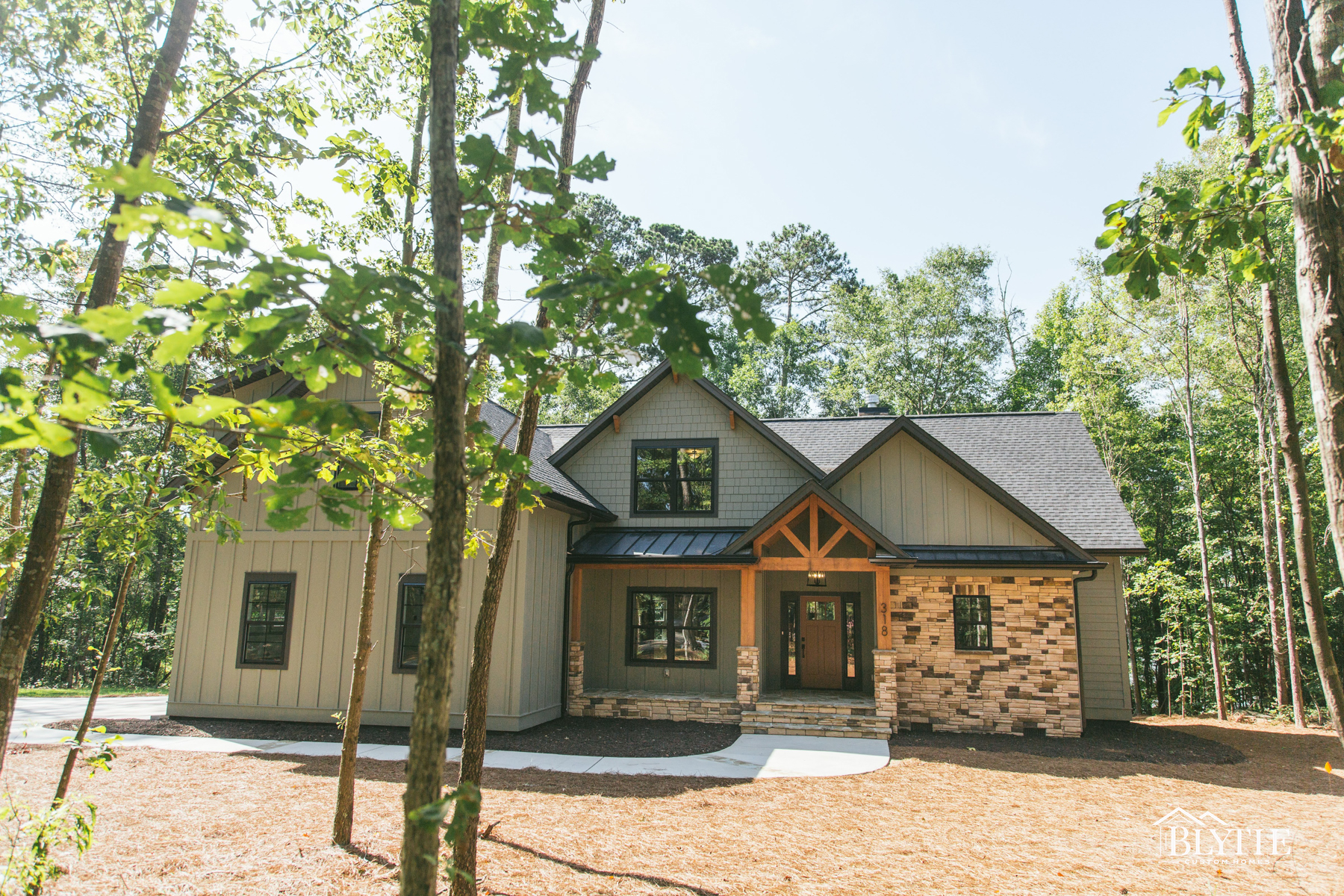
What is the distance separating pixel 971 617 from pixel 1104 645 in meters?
2.72

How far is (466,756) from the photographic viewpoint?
4.57 m

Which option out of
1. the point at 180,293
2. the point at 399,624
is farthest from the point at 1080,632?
the point at 180,293

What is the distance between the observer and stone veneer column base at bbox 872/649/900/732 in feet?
36.6

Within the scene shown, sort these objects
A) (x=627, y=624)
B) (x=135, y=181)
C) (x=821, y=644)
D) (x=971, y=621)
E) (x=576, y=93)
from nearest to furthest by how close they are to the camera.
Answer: (x=135, y=181) < (x=576, y=93) < (x=971, y=621) < (x=627, y=624) < (x=821, y=644)

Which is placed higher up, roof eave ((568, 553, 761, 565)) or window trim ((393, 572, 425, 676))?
roof eave ((568, 553, 761, 565))

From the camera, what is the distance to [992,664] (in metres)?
11.6

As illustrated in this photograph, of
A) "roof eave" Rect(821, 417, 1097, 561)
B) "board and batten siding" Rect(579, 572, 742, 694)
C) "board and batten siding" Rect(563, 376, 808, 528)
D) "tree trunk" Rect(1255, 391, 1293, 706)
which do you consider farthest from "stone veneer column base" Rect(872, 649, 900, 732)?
"tree trunk" Rect(1255, 391, 1293, 706)

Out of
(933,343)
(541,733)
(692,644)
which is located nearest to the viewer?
(541,733)

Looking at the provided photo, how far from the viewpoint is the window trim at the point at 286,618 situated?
38.6ft

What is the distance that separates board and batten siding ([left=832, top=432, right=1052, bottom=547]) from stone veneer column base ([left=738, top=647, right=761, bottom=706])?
10.5 ft

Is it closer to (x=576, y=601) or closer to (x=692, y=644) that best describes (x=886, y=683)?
(x=692, y=644)

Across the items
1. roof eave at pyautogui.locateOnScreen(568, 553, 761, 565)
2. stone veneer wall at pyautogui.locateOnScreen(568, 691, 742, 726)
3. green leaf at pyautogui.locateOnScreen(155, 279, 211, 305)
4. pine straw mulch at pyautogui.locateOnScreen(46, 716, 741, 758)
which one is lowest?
pine straw mulch at pyautogui.locateOnScreen(46, 716, 741, 758)

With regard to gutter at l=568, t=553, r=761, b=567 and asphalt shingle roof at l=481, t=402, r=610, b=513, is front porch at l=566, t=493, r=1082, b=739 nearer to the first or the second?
gutter at l=568, t=553, r=761, b=567

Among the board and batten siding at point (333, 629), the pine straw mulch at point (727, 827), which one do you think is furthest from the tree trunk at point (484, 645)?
the board and batten siding at point (333, 629)
